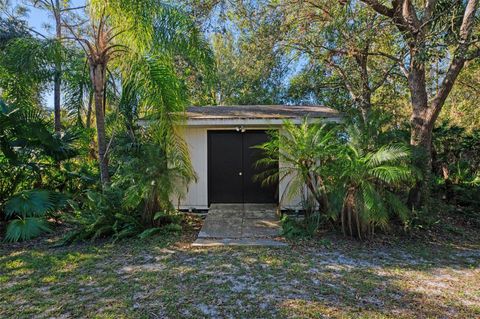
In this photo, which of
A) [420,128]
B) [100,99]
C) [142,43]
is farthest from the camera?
[420,128]

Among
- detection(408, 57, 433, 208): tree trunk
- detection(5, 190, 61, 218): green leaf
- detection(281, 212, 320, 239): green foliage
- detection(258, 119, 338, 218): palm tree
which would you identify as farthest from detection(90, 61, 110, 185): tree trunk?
detection(408, 57, 433, 208): tree trunk

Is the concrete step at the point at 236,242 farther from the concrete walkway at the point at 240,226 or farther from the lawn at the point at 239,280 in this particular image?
the lawn at the point at 239,280

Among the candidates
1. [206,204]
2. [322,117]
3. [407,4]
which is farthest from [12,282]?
[407,4]

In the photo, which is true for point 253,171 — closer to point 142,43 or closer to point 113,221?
point 113,221

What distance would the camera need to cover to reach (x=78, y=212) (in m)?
7.17

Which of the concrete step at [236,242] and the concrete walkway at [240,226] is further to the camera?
the concrete walkway at [240,226]

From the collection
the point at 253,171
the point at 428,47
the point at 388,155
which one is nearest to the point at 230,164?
the point at 253,171

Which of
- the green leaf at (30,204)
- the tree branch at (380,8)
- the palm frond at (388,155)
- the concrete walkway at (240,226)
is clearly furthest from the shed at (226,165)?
the green leaf at (30,204)

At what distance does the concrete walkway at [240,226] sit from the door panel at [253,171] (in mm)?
247

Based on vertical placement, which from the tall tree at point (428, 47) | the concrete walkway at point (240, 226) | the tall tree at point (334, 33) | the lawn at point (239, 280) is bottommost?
the lawn at point (239, 280)

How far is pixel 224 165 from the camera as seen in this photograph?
9.15m

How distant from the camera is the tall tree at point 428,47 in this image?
6488 millimetres

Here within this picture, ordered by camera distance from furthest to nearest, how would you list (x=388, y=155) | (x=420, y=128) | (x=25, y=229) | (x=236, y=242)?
(x=420, y=128) < (x=25, y=229) < (x=236, y=242) < (x=388, y=155)

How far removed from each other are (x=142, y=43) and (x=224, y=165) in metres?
3.84
